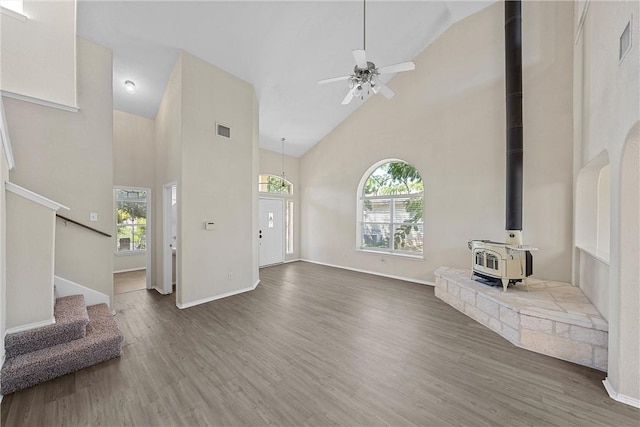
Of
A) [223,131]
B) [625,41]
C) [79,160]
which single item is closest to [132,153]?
[79,160]

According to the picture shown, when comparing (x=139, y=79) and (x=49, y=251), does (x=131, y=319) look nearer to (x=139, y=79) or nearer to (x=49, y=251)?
(x=49, y=251)

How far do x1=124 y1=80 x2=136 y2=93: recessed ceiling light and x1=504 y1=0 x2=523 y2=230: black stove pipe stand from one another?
20.1ft

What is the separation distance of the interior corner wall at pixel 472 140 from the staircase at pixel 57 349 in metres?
4.86

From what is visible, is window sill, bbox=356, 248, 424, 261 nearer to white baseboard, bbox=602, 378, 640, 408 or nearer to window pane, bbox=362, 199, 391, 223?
window pane, bbox=362, 199, 391, 223

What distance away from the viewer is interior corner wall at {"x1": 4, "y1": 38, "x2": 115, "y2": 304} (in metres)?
2.88

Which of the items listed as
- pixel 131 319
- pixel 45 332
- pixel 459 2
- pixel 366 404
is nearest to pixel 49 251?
pixel 45 332

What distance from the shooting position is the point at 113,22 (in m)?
3.09

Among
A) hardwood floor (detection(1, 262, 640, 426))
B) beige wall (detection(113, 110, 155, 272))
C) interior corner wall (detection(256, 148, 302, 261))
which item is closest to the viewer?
hardwood floor (detection(1, 262, 640, 426))

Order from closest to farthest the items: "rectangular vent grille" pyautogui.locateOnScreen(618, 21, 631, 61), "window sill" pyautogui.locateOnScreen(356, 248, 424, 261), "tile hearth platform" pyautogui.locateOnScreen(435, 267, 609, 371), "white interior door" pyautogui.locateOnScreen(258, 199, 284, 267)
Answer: "rectangular vent grille" pyautogui.locateOnScreen(618, 21, 631, 61), "tile hearth platform" pyautogui.locateOnScreen(435, 267, 609, 371), "window sill" pyautogui.locateOnScreen(356, 248, 424, 261), "white interior door" pyautogui.locateOnScreen(258, 199, 284, 267)

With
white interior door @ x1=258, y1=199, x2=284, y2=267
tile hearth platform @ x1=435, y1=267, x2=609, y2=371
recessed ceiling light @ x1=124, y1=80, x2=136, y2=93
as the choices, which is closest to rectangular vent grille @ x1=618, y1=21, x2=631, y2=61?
tile hearth platform @ x1=435, y1=267, x2=609, y2=371

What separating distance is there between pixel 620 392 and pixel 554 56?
14.4ft

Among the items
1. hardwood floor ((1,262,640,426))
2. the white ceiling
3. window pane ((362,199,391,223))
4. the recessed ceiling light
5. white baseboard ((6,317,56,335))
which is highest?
the white ceiling

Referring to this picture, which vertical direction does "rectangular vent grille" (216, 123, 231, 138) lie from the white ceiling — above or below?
A: below

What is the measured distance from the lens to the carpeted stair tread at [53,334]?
6.85ft
